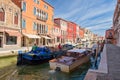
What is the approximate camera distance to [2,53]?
1897 cm

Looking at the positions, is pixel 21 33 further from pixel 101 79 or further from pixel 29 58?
pixel 101 79

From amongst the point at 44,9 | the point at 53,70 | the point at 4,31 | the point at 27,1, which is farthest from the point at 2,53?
the point at 44,9

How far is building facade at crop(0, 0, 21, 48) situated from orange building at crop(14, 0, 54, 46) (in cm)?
184

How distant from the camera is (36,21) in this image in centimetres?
3325

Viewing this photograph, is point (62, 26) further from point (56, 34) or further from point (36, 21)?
point (36, 21)

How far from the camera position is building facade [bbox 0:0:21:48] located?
73.6ft

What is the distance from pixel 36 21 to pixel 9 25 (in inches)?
389

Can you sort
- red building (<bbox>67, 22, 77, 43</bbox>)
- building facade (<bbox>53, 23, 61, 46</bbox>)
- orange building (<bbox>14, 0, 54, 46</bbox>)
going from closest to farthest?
orange building (<bbox>14, 0, 54, 46</bbox>) → building facade (<bbox>53, 23, 61, 46</bbox>) → red building (<bbox>67, 22, 77, 43</bbox>)

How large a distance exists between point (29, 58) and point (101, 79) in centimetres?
1039

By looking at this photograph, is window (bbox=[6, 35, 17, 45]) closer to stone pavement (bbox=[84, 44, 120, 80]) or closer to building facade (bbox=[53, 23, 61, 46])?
stone pavement (bbox=[84, 44, 120, 80])

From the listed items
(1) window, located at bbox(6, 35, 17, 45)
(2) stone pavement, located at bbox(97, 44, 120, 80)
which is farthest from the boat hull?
(1) window, located at bbox(6, 35, 17, 45)

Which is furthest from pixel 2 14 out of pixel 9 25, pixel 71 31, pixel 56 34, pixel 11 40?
pixel 71 31

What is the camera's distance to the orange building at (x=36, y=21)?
28.6 m

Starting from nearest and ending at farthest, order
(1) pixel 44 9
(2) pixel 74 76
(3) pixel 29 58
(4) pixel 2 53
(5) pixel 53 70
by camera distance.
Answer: (2) pixel 74 76 → (5) pixel 53 70 → (3) pixel 29 58 → (4) pixel 2 53 → (1) pixel 44 9
